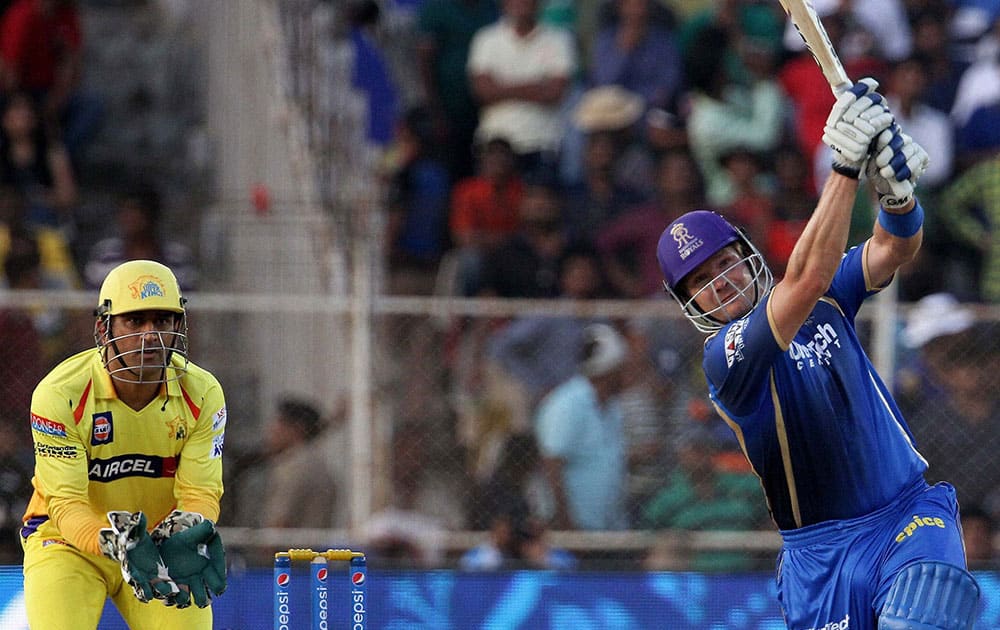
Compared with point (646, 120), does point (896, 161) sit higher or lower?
lower

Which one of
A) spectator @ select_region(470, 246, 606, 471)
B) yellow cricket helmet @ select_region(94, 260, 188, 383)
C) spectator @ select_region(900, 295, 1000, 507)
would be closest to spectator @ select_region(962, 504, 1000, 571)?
spectator @ select_region(900, 295, 1000, 507)

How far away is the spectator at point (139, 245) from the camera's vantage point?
10570 mm

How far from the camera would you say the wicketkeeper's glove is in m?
6.00

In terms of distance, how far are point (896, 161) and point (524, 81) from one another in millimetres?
6792

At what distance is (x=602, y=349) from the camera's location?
10.3m

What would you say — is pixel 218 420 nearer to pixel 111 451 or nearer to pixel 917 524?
pixel 111 451

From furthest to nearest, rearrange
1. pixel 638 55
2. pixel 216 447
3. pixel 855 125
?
pixel 638 55 < pixel 216 447 < pixel 855 125

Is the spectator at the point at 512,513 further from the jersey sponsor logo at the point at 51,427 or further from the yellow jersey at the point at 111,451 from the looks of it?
the jersey sponsor logo at the point at 51,427

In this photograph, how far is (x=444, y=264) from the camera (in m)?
11.0

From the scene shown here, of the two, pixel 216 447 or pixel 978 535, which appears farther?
pixel 978 535

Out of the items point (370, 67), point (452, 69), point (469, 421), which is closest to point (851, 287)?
point (469, 421)

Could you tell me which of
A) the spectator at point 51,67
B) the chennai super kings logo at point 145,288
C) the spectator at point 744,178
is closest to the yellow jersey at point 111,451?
the chennai super kings logo at point 145,288

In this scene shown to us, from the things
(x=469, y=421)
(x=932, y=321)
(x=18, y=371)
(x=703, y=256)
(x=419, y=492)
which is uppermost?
(x=18, y=371)

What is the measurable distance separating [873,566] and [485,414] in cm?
483
